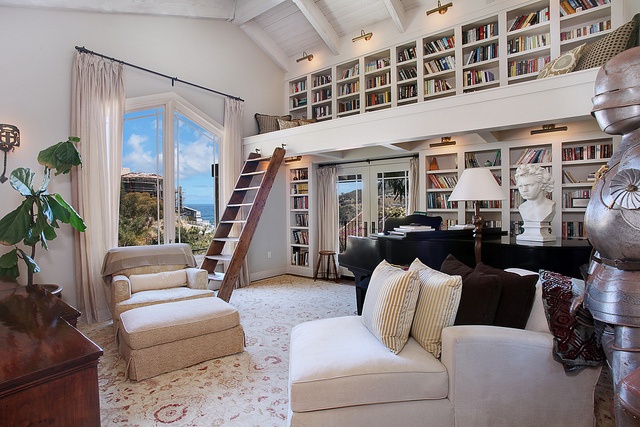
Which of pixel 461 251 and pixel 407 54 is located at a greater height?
pixel 407 54

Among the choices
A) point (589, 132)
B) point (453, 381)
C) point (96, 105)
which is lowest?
point (453, 381)

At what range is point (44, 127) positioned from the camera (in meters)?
3.41

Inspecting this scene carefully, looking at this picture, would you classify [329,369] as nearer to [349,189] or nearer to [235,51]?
[349,189]

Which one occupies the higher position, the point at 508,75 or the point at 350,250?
the point at 508,75

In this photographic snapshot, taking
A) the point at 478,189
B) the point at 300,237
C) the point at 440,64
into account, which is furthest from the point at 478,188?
the point at 300,237

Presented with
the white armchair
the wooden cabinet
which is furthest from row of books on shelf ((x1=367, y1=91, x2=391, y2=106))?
the wooden cabinet

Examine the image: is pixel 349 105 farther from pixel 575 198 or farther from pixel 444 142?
pixel 575 198

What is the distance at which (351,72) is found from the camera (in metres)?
5.47

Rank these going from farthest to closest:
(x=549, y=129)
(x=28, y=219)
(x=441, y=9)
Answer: (x=441, y=9)
(x=549, y=129)
(x=28, y=219)

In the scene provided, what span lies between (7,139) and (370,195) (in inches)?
172

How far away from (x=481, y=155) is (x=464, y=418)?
3.65 meters

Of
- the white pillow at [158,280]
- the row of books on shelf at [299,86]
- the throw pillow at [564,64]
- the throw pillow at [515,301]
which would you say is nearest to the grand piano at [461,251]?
the throw pillow at [515,301]

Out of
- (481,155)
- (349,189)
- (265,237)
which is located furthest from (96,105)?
(481,155)

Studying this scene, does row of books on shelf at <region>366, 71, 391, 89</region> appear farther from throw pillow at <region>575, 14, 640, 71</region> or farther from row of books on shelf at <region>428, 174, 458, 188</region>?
throw pillow at <region>575, 14, 640, 71</region>
